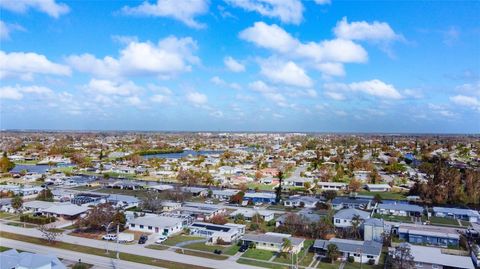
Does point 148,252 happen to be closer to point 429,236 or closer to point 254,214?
point 254,214

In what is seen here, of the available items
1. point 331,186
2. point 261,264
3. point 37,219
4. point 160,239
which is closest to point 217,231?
point 160,239

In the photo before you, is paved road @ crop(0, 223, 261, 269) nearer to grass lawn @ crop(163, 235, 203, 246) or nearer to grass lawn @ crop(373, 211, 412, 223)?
grass lawn @ crop(163, 235, 203, 246)

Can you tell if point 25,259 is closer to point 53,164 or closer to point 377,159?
point 53,164

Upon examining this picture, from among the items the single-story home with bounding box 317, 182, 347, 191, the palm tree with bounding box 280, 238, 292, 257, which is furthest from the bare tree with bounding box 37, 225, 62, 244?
the single-story home with bounding box 317, 182, 347, 191

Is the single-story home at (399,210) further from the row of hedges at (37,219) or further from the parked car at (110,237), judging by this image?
the row of hedges at (37,219)

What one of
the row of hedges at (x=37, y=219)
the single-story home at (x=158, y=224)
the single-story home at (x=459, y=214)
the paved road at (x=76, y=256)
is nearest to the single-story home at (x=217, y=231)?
the single-story home at (x=158, y=224)

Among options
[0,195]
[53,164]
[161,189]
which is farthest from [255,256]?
[53,164]
